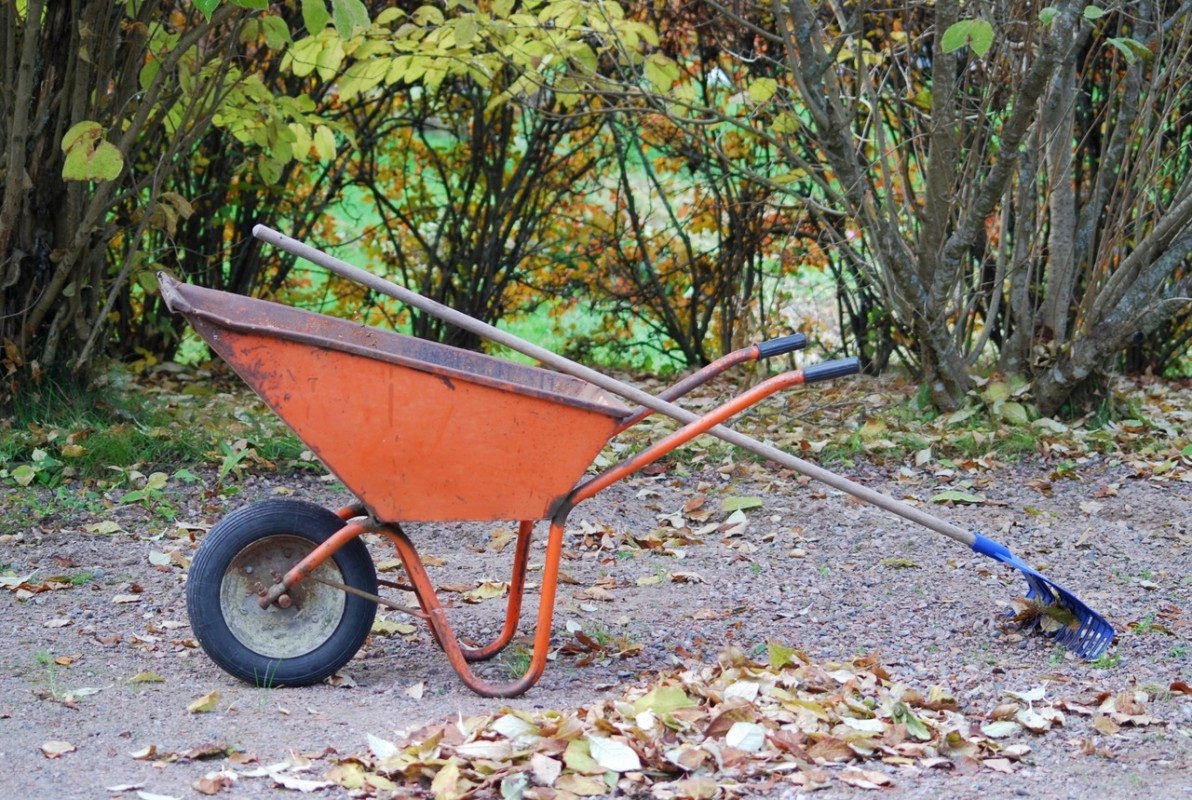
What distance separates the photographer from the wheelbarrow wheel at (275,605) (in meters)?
3.03

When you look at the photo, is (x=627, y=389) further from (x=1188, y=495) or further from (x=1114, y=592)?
(x=1188, y=495)

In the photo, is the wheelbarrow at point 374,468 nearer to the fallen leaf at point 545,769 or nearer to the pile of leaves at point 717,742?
the pile of leaves at point 717,742

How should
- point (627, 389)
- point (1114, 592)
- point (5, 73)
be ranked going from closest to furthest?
point (627, 389) → point (1114, 592) → point (5, 73)

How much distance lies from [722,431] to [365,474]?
0.88 metres

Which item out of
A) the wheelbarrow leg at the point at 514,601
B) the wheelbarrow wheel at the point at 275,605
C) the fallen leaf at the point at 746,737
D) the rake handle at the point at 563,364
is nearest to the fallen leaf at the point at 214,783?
the wheelbarrow wheel at the point at 275,605

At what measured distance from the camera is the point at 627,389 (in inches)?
118

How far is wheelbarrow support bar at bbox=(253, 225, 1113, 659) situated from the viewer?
302cm

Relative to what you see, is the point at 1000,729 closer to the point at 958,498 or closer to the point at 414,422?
the point at 414,422

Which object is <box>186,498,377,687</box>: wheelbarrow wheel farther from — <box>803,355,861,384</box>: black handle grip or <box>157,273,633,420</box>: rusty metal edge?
<box>803,355,861,384</box>: black handle grip

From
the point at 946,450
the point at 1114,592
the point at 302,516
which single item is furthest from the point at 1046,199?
the point at 302,516

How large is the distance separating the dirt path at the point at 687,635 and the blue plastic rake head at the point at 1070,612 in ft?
0.16

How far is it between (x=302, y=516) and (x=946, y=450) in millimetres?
3228

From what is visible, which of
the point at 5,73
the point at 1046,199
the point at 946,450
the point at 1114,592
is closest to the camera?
the point at 1114,592

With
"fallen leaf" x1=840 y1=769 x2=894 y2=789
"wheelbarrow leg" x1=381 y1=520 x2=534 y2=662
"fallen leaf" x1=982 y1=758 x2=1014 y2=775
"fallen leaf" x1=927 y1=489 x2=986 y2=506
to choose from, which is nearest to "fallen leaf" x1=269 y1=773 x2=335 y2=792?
"wheelbarrow leg" x1=381 y1=520 x2=534 y2=662
